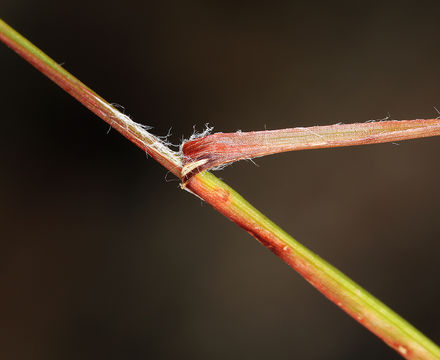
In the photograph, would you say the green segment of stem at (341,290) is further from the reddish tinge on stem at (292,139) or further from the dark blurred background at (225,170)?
the dark blurred background at (225,170)

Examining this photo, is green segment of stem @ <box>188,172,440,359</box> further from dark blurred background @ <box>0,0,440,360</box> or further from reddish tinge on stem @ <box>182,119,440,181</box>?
dark blurred background @ <box>0,0,440,360</box>

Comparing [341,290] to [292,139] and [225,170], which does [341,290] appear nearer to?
[292,139]

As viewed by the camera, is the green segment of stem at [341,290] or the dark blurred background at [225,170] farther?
the dark blurred background at [225,170]

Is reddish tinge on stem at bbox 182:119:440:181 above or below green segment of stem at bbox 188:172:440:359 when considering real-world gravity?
above

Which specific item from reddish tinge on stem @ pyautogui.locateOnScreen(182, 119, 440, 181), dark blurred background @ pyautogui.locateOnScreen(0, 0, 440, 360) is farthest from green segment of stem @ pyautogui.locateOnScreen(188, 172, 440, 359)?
dark blurred background @ pyautogui.locateOnScreen(0, 0, 440, 360)

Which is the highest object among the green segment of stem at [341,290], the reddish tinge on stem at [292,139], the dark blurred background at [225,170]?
the dark blurred background at [225,170]

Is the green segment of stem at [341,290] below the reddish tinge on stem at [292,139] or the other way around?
below

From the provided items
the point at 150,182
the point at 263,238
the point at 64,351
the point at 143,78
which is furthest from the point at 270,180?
the point at 263,238

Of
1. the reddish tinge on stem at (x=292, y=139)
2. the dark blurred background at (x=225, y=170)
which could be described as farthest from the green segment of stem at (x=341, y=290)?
the dark blurred background at (x=225, y=170)

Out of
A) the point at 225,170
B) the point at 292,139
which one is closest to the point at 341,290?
the point at 292,139
